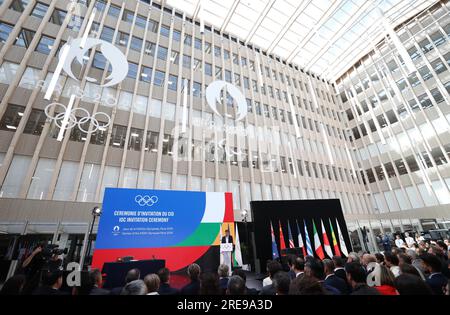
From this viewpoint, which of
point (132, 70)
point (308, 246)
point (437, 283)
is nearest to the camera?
point (437, 283)

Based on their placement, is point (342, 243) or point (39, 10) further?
point (39, 10)

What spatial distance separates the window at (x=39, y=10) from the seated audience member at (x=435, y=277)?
2555cm

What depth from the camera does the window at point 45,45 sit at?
15.4 metres

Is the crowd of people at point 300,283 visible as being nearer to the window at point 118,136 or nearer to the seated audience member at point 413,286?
the seated audience member at point 413,286

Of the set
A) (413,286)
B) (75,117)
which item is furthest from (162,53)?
(413,286)

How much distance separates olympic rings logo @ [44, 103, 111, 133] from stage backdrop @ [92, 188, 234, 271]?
8.96 m

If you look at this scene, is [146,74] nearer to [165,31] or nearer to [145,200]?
[165,31]

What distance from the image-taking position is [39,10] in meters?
16.4

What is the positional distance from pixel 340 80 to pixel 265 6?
1879cm

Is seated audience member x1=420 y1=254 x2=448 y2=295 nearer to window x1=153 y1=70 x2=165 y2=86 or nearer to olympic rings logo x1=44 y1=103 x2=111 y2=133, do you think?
olympic rings logo x1=44 y1=103 x2=111 y2=133

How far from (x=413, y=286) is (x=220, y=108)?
65.2 feet

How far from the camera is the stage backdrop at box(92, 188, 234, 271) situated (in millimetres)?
8227

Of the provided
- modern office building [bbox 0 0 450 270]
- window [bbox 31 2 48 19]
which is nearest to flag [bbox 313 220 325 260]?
modern office building [bbox 0 0 450 270]
